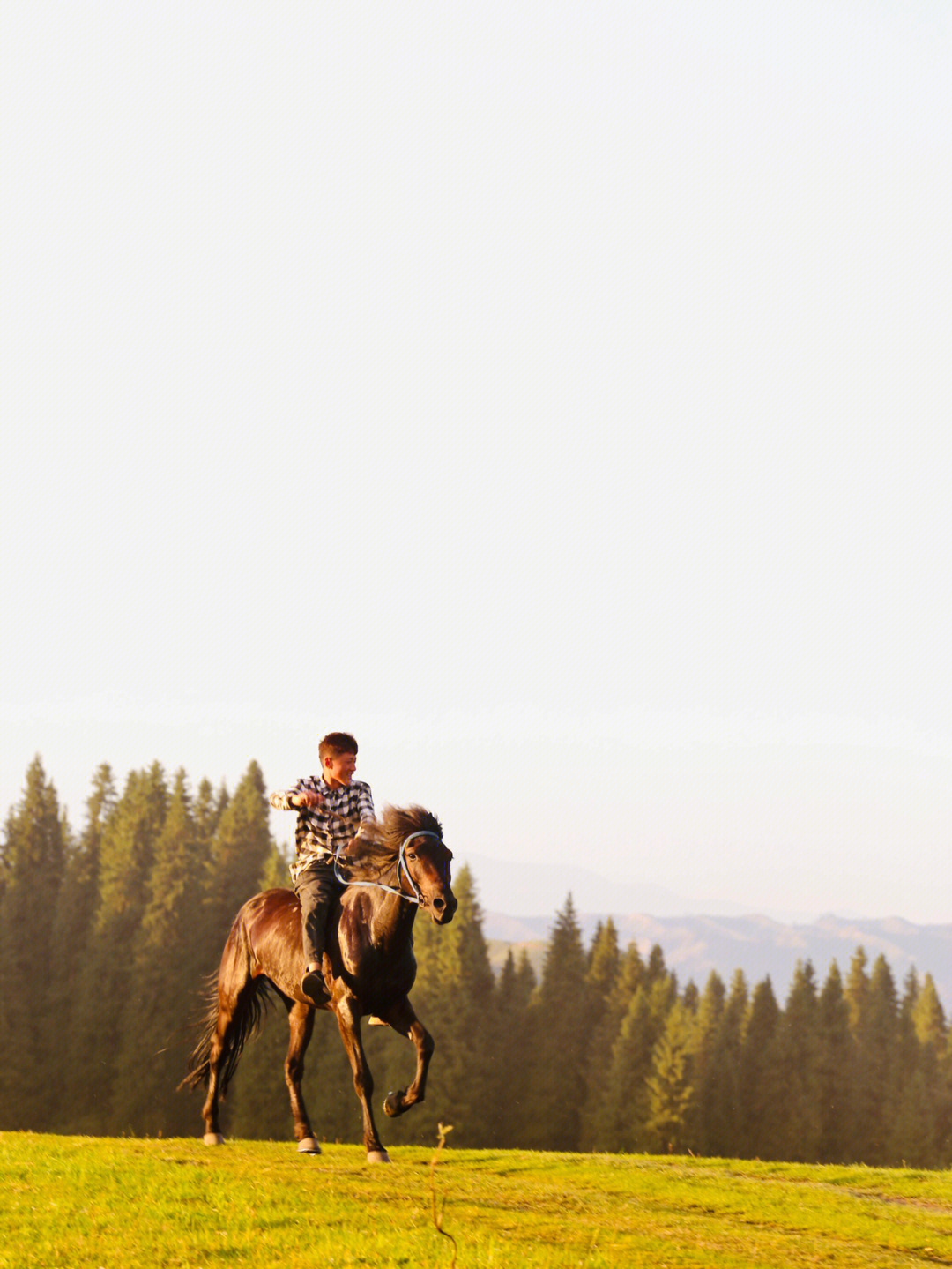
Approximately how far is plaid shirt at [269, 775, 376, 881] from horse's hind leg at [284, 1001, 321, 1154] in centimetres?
258

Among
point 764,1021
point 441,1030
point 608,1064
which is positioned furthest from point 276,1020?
point 764,1021

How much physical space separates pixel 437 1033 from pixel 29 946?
89.7 feet

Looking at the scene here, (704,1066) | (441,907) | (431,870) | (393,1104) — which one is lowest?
(704,1066)

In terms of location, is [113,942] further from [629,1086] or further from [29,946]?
[629,1086]

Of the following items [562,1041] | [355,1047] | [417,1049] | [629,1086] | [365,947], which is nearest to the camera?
[417,1049]

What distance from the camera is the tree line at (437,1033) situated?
7069 cm

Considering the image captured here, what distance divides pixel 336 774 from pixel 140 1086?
2431 inches

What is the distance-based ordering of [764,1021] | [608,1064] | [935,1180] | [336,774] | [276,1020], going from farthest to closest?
[764,1021]
[608,1064]
[276,1020]
[935,1180]
[336,774]

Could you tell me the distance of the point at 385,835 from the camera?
1508cm

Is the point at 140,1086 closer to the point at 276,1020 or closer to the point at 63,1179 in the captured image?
the point at 276,1020

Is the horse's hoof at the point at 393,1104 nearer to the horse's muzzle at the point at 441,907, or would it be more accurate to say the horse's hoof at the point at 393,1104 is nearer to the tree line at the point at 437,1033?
the horse's muzzle at the point at 441,907

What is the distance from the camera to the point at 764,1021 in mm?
92625

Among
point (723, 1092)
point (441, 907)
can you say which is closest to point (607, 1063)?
point (723, 1092)

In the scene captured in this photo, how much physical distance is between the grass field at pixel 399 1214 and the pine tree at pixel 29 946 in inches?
2249
